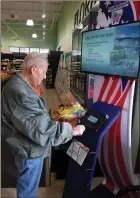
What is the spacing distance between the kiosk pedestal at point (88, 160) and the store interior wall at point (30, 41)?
759 inches

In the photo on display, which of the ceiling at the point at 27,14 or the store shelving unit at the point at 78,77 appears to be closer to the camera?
the store shelving unit at the point at 78,77

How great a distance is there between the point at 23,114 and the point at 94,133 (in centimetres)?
74

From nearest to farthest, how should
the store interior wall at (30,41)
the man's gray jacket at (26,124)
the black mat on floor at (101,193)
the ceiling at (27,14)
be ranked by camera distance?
the man's gray jacket at (26,124)
the black mat on floor at (101,193)
the ceiling at (27,14)
the store interior wall at (30,41)

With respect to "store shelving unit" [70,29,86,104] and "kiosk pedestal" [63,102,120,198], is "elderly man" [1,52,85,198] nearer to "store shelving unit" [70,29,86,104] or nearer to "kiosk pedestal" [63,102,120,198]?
"kiosk pedestal" [63,102,120,198]

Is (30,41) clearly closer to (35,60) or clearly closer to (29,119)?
(35,60)

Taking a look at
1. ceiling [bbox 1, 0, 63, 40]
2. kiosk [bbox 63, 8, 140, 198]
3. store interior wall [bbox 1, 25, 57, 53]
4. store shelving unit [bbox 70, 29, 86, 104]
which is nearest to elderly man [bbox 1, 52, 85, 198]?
kiosk [bbox 63, 8, 140, 198]

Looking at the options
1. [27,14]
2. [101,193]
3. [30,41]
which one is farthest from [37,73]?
[30,41]

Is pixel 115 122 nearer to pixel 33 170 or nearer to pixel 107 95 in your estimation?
pixel 107 95

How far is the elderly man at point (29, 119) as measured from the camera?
70.4 inches

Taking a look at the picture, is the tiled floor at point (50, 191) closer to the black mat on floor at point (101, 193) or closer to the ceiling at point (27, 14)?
the black mat on floor at point (101, 193)

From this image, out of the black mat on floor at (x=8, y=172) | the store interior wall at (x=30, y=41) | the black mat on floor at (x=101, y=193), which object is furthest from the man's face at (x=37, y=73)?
the store interior wall at (x=30, y=41)

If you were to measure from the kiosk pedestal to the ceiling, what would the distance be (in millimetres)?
7649

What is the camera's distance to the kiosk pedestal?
2125mm

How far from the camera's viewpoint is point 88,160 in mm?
2213
